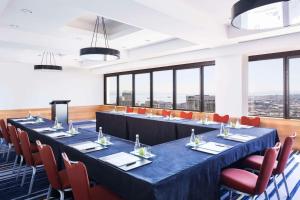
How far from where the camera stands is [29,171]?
12.7 feet

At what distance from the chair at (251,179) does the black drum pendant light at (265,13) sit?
1.29 metres

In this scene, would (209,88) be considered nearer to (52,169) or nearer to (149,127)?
(149,127)

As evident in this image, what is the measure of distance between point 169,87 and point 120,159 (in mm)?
6776

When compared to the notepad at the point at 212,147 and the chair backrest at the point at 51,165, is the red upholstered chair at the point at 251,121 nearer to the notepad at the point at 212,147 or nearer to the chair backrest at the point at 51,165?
the notepad at the point at 212,147

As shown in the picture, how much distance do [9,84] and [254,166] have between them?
30.7 feet

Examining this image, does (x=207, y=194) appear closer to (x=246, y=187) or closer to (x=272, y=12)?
(x=246, y=187)

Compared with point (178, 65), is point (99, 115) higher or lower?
lower

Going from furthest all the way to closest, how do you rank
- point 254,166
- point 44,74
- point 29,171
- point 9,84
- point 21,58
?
point 44,74 → point 9,84 → point 21,58 → point 29,171 → point 254,166

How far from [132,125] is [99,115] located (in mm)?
1838

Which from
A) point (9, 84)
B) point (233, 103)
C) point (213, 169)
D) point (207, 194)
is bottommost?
point (207, 194)

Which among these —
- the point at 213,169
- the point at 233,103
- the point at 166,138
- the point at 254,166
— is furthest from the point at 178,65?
the point at 213,169

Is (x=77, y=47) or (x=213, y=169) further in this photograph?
(x=77, y=47)

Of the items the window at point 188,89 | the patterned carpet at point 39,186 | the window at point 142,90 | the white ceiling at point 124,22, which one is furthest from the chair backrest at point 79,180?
the window at point 142,90

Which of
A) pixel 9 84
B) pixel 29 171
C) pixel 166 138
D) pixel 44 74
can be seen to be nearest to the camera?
pixel 29 171
